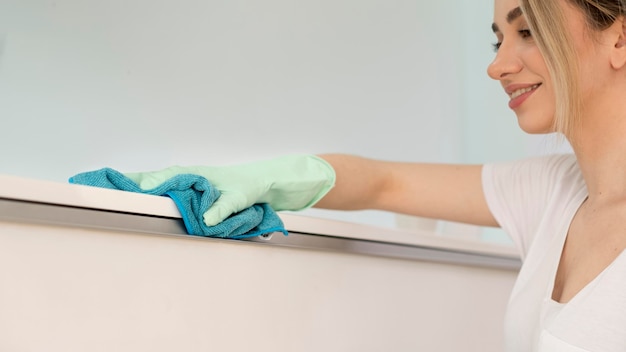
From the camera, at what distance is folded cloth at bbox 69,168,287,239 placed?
2.69 ft

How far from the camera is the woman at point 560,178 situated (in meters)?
0.91

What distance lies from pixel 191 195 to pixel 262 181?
128mm

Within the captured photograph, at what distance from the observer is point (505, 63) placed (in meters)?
1.06

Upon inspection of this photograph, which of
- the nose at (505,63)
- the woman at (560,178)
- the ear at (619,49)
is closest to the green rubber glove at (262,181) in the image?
the woman at (560,178)

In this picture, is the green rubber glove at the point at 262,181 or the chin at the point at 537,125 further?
the chin at the point at 537,125

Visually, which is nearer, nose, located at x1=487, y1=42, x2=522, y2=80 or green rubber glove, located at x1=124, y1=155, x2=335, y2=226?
green rubber glove, located at x1=124, y1=155, x2=335, y2=226

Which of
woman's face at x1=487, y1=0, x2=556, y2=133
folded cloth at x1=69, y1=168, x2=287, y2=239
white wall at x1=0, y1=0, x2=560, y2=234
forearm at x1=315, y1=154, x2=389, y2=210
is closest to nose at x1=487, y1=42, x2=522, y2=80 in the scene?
woman's face at x1=487, y1=0, x2=556, y2=133

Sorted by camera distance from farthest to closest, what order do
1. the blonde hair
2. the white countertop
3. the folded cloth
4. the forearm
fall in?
the forearm, the blonde hair, the folded cloth, the white countertop

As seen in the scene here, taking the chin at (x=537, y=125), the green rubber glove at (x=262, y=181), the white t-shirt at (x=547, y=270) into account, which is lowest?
the white t-shirt at (x=547, y=270)

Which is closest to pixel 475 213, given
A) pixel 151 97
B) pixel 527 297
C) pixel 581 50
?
pixel 527 297

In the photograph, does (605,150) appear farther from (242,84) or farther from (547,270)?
(242,84)

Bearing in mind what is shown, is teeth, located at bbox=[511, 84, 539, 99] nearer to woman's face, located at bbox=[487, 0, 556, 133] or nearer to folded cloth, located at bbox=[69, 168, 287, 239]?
woman's face, located at bbox=[487, 0, 556, 133]

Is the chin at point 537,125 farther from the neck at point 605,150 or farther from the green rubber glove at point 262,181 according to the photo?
the green rubber glove at point 262,181

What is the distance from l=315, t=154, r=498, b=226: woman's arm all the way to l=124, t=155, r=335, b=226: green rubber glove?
0.09 metres
